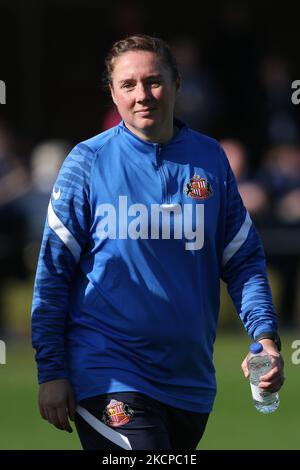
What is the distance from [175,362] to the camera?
5707 millimetres

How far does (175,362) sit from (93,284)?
48cm

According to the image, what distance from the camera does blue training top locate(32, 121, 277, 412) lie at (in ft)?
18.4

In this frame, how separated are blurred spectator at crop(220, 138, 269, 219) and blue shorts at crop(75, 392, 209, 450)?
922 cm

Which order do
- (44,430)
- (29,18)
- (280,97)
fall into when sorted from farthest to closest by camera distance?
(29,18) < (280,97) < (44,430)

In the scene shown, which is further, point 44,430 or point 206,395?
point 44,430

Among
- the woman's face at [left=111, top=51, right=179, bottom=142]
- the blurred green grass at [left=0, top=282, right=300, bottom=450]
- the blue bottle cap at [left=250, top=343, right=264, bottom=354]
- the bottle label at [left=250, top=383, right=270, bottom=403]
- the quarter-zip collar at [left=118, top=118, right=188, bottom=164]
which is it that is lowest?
the blurred green grass at [left=0, top=282, right=300, bottom=450]

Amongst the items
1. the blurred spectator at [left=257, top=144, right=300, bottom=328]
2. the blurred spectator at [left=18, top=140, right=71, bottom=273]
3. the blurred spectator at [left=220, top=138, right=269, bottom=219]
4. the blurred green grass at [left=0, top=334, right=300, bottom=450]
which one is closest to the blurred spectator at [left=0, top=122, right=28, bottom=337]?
the blurred spectator at [left=18, top=140, right=71, bottom=273]

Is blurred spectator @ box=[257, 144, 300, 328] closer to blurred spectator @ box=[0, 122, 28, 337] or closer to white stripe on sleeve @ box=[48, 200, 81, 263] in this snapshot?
blurred spectator @ box=[0, 122, 28, 337]

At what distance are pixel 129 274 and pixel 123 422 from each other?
0.61 metres

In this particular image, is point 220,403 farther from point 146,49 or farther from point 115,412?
point 146,49

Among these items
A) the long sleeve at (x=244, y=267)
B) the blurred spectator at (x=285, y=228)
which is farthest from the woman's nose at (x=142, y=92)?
the blurred spectator at (x=285, y=228)

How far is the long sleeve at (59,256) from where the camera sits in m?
5.58

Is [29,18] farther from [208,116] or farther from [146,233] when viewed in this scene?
[146,233]
